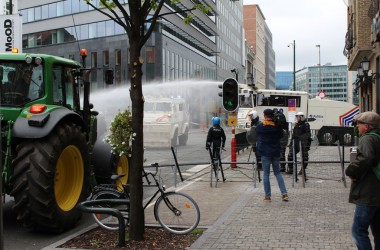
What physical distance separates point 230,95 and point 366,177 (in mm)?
10259

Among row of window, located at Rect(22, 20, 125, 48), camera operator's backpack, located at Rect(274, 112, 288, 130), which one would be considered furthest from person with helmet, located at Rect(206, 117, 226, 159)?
row of window, located at Rect(22, 20, 125, 48)

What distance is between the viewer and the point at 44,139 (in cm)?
664

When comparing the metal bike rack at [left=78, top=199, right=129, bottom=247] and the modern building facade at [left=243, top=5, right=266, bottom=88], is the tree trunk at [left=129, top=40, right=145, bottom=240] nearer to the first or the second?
the metal bike rack at [left=78, top=199, right=129, bottom=247]

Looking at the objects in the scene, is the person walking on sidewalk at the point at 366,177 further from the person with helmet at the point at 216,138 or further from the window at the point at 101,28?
the window at the point at 101,28

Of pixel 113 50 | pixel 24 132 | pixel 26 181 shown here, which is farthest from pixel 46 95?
pixel 113 50

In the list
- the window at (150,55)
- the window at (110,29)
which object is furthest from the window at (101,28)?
the window at (150,55)

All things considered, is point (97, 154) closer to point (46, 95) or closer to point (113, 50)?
point (46, 95)

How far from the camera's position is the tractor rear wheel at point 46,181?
249 inches

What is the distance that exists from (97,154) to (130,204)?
10.1 ft

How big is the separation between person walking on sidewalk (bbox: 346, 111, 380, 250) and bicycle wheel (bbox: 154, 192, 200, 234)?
249 cm

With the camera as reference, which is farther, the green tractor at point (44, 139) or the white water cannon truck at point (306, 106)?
the white water cannon truck at point (306, 106)

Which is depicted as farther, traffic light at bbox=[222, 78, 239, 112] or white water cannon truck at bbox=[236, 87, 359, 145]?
white water cannon truck at bbox=[236, 87, 359, 145]

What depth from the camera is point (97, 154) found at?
9070 millimetres

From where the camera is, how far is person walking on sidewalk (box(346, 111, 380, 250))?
14.9ft
